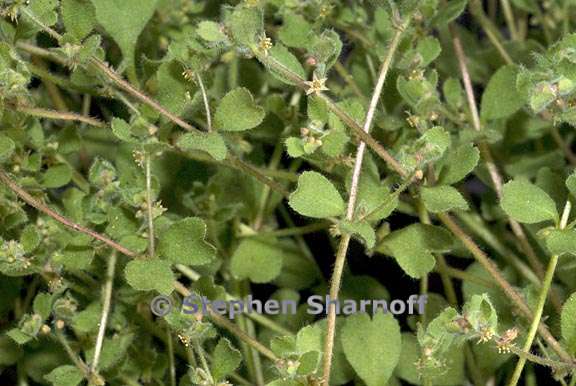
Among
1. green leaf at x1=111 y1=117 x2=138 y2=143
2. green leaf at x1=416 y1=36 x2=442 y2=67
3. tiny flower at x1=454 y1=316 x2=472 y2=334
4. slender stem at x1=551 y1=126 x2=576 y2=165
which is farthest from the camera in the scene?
slender stem at x1=551 y1=126 x2=576 y2=165

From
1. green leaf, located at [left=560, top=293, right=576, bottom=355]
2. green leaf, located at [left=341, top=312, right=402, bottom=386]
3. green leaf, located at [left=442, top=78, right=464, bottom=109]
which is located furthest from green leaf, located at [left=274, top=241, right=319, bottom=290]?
green leaf, located at [left=560, top=293, right=576, bottom=355]

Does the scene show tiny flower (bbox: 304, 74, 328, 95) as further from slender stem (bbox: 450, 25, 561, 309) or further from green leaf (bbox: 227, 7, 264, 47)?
slender stem (bbox: 450, 25, 561, 309)

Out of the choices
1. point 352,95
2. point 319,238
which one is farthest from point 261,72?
point 319,238

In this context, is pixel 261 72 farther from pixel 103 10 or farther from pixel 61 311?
pixel 61 311

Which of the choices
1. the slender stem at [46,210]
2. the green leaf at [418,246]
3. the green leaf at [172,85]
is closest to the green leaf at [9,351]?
the slender stem at [46,210]

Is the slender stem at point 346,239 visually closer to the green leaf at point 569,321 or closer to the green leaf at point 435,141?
the green leaf at point 435,141
